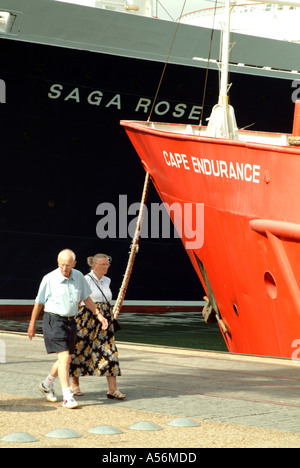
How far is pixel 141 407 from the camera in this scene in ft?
26.4

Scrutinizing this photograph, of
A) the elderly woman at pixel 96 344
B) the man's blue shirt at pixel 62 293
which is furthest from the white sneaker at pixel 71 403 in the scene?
the man's blue shirt at pixel 62 293

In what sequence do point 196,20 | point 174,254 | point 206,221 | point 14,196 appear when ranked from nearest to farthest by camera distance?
point 206,221, point 14,196, point 174,254, point 196,20

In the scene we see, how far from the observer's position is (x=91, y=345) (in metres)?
8.71

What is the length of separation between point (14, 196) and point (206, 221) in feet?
20.3

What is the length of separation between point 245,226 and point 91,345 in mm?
4314

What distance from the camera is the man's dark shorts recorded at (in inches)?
326

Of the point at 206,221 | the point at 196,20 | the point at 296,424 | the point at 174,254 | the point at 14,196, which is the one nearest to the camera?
the point at 296,424

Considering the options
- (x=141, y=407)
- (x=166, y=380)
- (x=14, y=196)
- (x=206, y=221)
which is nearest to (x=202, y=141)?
(x=206, y=221)

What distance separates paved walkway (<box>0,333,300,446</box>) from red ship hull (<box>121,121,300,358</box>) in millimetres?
1089

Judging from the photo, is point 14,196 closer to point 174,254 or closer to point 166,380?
point 174,254
